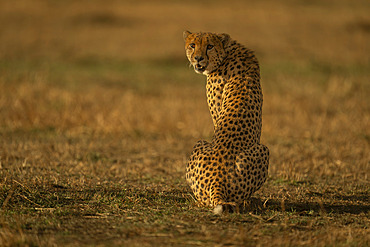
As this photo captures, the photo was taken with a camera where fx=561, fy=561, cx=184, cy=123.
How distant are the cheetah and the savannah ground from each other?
0.19 meters

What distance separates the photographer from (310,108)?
936 centimetres

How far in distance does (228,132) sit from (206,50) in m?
0.70

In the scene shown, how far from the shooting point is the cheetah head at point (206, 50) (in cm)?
439

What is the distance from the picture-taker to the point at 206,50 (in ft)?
14.6

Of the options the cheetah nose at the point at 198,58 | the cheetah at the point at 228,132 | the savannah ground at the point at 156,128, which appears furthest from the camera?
the cheetah nose at the point at 198,58

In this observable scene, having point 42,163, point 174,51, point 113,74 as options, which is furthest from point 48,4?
point 42,163

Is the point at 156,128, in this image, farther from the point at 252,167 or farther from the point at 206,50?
the point at 252,167

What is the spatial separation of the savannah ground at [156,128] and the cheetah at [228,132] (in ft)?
0.64

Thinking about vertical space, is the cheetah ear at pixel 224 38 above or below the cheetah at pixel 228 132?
above

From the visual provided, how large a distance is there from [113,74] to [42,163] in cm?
706

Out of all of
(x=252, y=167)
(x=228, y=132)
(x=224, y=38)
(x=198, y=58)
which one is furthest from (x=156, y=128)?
(x=252, y=167)

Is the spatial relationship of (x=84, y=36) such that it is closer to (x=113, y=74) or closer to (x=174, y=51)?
(x=174, y=51)

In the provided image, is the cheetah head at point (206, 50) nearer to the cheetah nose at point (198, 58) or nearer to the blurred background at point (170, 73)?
the cheetah nose at point (198, 58)

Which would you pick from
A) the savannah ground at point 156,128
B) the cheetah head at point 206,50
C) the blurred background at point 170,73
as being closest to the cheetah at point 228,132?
the cheetah head at point 206,50
